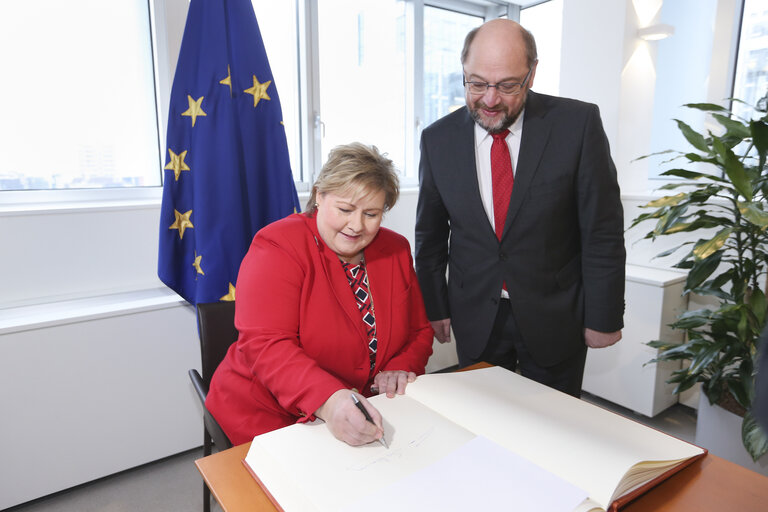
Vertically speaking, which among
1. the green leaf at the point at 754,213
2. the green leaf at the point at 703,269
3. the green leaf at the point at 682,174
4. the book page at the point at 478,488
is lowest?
the book page at the point at 478,488

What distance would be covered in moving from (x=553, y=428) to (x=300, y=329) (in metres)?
0.60

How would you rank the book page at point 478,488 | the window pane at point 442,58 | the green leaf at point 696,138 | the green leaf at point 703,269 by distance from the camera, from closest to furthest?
1. the book page at point 478,488
2. the green leaf at point 696,138
3. the green leaf at point 703,269
4. the window pane at point 442,58

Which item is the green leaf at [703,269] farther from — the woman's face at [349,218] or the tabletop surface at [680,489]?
the woman's face at [349,218]

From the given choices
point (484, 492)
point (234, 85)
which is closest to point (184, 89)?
point (234, 85)

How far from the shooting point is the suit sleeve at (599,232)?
1.42 m

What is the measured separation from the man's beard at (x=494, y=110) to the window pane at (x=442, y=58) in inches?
88.5

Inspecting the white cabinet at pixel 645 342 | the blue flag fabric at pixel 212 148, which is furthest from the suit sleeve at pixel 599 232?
the blue flag fabric at pixel 212 148

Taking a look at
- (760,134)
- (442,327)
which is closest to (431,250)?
(442,327)

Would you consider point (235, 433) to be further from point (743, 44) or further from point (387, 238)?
point (743, 44)

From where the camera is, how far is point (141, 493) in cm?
207

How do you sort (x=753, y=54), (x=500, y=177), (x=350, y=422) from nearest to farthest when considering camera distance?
(x=350, y=422)
(x=500, y=177)
(x=753, y=54)

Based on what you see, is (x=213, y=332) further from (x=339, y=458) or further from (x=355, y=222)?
(x=339, y=458)
